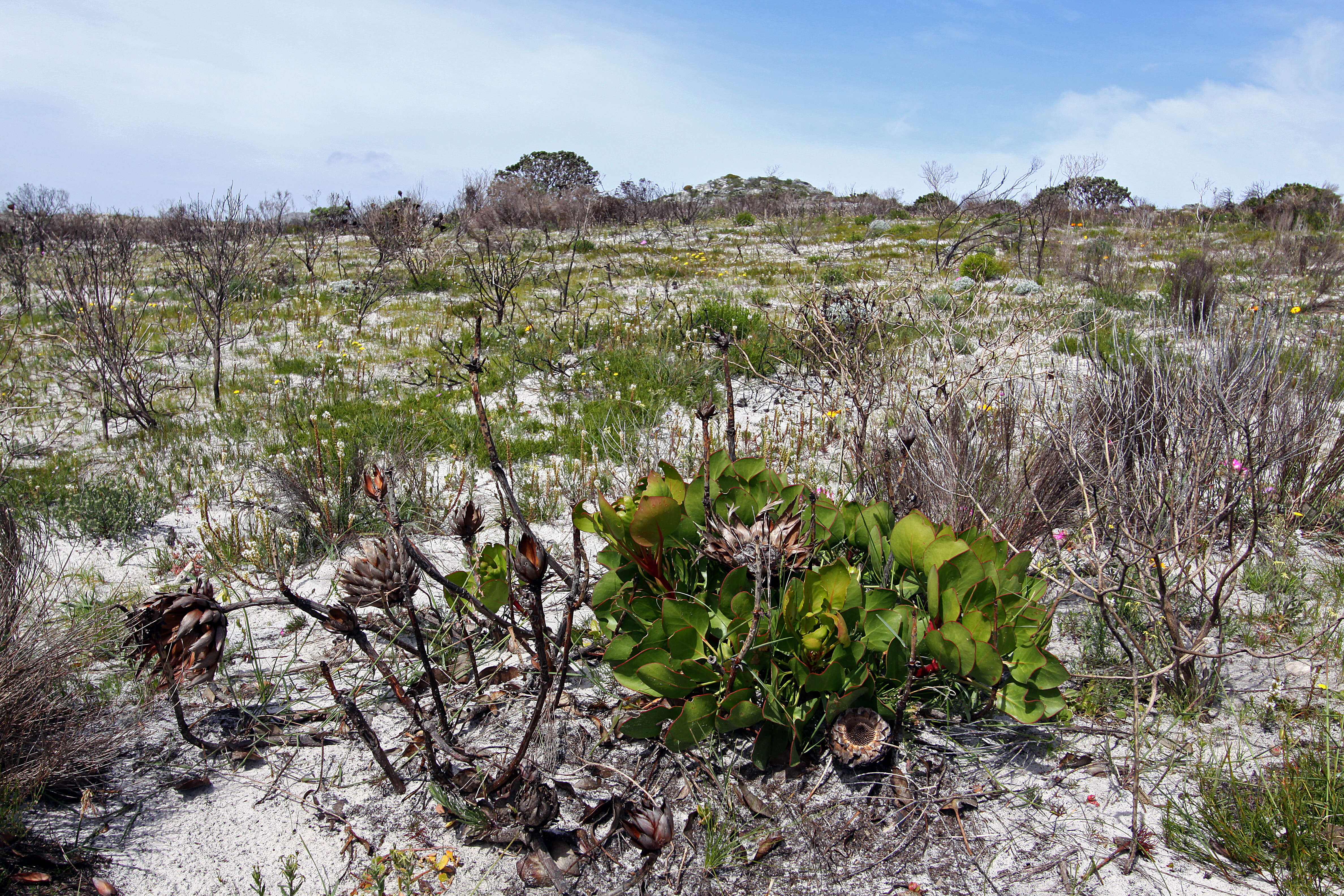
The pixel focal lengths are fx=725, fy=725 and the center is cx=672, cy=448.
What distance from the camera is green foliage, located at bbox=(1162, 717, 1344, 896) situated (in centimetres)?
148

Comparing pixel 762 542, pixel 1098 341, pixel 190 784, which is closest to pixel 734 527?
pixel 762 542

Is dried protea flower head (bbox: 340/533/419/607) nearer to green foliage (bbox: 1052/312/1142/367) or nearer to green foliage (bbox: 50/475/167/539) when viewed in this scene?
green foliage (bbox: 50/475/167/539)

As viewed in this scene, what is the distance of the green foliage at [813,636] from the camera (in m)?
1.81

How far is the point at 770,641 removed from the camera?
185cm

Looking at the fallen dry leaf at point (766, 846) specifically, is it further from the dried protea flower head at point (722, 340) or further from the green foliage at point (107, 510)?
the green foliage at point (107, 510)

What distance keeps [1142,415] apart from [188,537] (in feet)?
14.7

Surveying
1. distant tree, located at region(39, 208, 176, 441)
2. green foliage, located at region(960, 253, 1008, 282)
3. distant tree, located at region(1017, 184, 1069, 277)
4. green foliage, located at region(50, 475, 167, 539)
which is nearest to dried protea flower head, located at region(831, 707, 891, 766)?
green foliage, located at region(50, 475, 167, 539)

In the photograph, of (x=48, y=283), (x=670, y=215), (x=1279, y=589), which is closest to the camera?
(x=1279, y=589)

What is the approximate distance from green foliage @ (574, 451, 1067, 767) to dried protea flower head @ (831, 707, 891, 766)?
0.16 ft

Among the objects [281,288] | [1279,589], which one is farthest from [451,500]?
[281,288]

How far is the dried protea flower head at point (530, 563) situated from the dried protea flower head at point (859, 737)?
0.94 meters

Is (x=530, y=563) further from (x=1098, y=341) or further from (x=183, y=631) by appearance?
(x=1098, y=341)

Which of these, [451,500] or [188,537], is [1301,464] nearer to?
[451,500]

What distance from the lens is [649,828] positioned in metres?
1.67
